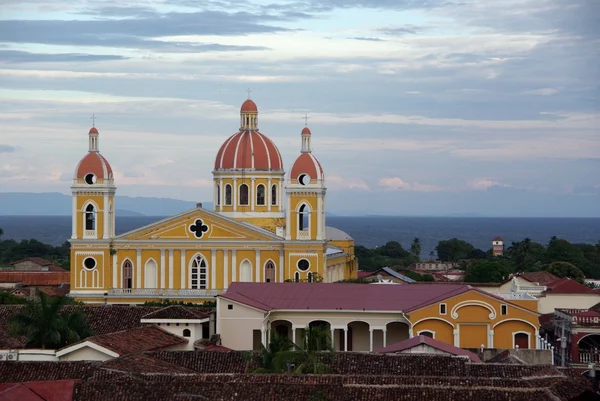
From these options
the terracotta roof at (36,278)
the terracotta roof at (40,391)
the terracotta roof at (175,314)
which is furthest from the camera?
the terracotta roof at (36,278)

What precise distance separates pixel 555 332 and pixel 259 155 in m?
24.2

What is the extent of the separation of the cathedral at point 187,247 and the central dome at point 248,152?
8.75 feet

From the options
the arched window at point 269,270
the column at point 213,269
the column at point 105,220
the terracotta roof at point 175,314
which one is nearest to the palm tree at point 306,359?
the terracotta roof at point 175,314

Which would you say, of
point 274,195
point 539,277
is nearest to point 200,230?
point 274,195

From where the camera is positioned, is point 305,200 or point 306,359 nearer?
point 306,359

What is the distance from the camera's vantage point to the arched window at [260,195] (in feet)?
261

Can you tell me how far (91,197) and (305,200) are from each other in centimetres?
1063

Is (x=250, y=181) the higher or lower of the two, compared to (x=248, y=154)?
lower

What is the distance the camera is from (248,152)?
261ft

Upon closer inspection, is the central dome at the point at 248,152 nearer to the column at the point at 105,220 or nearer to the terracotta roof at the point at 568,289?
the column at the point at 105,220

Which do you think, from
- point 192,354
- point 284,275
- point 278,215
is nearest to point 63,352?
point 192,354

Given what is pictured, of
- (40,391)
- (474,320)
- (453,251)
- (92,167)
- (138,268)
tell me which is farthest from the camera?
(453,251)

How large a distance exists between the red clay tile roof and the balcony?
9704 millimetres

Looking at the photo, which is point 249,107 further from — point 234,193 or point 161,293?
point 161,293
